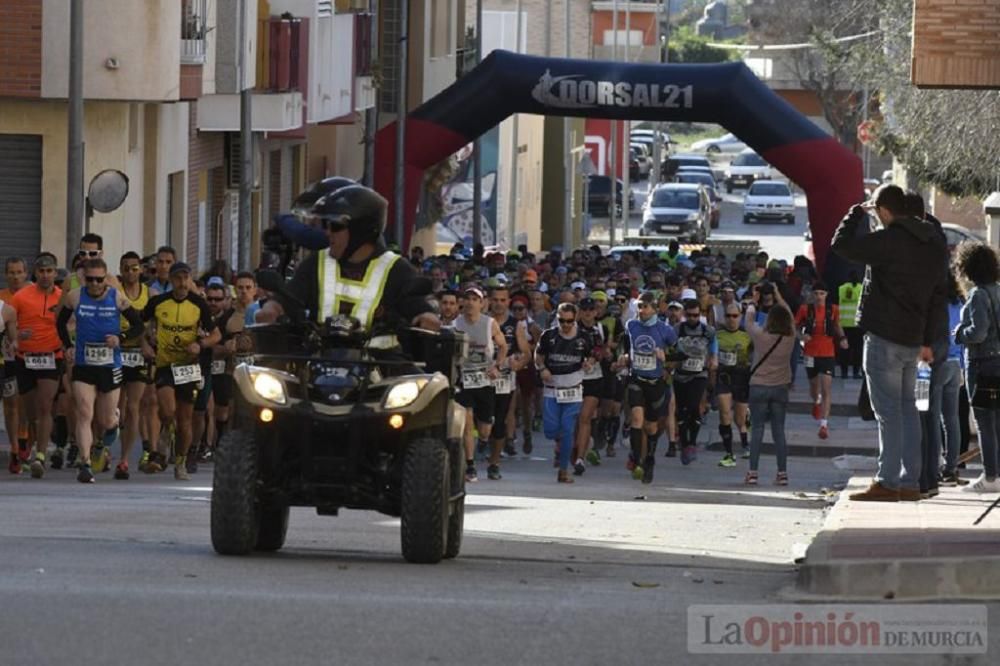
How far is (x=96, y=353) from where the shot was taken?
60.8 feet

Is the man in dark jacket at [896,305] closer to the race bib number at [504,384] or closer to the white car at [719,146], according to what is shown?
the race bib number at [504,384]

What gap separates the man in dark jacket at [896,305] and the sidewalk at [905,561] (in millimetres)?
1179

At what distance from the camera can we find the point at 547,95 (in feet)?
113

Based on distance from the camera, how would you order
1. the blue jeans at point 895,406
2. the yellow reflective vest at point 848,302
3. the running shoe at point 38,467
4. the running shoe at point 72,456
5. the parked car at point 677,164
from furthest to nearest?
the parked car at point 677,164
the yellow reflective vest at point 848,302
the running shoe at point 72,456
the running shoe at point 38,467
the blue jeans at point 895,406

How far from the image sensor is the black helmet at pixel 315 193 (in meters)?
11.7

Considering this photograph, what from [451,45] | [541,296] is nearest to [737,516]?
[541,296]

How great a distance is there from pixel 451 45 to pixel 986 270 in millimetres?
40072

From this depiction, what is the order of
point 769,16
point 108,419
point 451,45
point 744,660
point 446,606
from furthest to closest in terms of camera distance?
point 769,16 < point 451,45 < point 108,419 < point 446,606 < point 744,660

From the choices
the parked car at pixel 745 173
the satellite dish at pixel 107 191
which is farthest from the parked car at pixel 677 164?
the satellite dish at pixel 107 191

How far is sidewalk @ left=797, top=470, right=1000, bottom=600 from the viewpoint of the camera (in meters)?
10.7

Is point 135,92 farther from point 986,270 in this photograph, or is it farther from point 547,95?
point 986,270

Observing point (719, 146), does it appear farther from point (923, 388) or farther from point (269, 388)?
point (269, 388)

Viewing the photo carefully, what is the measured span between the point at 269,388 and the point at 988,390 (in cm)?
625

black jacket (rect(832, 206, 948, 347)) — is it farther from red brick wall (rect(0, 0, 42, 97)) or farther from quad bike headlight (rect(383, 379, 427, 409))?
red brick wall (rect(0, 0, 42, 97))
